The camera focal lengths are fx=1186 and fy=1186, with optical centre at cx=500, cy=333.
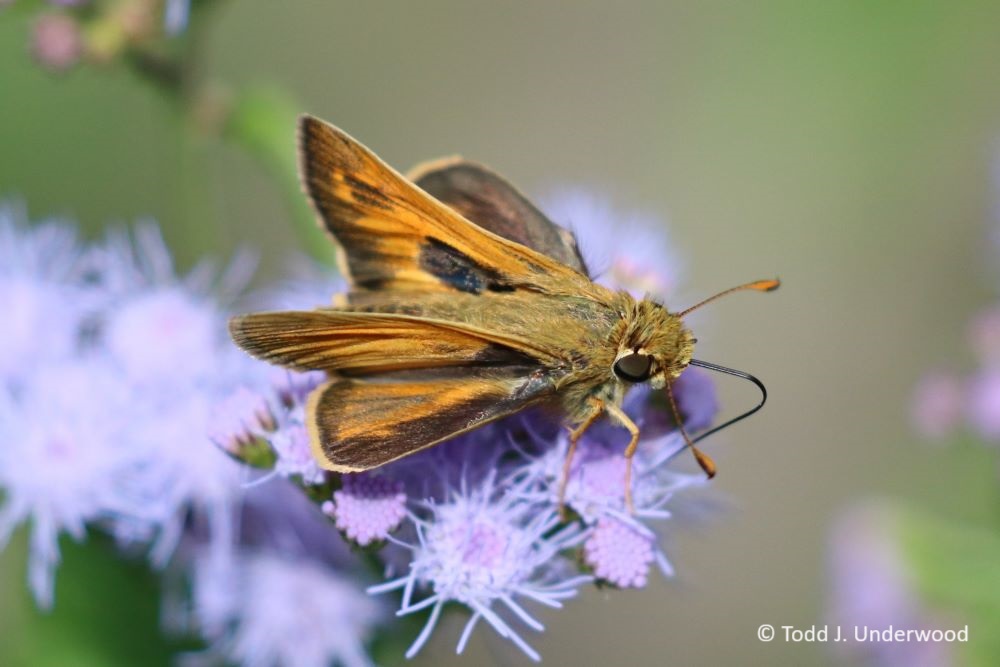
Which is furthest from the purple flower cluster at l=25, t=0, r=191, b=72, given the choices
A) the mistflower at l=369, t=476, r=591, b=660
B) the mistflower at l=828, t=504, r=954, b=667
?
the mistflower at l=828, t=504, r=954, b=667

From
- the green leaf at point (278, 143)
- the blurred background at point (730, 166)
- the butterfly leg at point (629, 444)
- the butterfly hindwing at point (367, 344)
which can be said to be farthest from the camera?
the blurred background at point (730, 166)

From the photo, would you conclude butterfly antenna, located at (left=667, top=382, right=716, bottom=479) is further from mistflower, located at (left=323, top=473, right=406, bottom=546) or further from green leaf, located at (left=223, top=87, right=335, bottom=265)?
green leaf, located at (left=223, top=87, right=335, bottom=265)

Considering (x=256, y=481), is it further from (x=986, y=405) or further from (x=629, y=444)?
(x=986, y=405)

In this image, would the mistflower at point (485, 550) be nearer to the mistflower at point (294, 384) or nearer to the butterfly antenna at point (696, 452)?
the butterfly antenna at point (696, 452)

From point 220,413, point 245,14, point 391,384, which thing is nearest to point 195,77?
point 220,413

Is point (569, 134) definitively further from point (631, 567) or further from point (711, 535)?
point (631, 567)

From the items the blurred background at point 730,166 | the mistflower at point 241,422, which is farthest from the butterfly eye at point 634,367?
the blurred background at point 730,166

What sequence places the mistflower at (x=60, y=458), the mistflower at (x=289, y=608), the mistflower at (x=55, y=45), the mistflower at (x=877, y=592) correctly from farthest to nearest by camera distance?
the mistflower at (x=877, y=592)
the mistflower at (x=55, y=45)
the mistflower at (x=289, y=608)
the mistflower at (x=60, y=458)
